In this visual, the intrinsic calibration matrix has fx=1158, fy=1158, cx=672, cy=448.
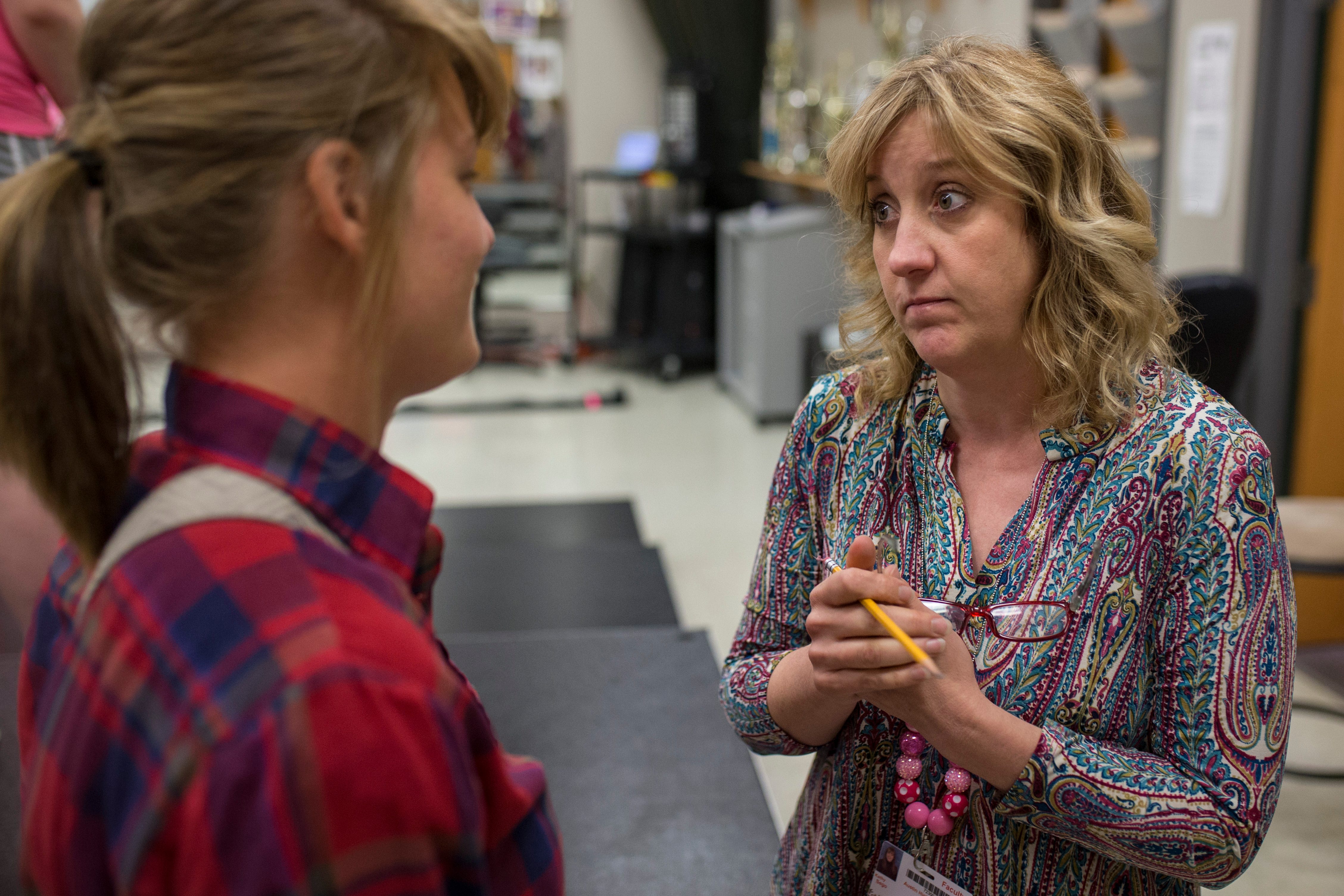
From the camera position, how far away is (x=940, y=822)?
1.09 m

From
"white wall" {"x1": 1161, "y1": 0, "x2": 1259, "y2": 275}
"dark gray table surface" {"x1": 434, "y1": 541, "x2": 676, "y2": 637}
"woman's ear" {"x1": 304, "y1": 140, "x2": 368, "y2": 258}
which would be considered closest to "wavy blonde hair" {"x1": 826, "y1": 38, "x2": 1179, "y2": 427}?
"woman's ear" {"x1": 304, "y1": 140, "x2": 368, "y2": 258}

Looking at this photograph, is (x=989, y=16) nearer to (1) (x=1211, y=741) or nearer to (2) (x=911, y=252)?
(2) (x=911, y=252)

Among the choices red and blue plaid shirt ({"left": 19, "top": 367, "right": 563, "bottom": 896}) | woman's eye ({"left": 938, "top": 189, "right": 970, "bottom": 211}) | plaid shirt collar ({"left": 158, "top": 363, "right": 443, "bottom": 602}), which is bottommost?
red and blue plaid shirt ({"left": 19, "top": 367, "right": 563, "bottom": 896})

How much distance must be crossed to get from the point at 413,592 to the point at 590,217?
24.7 ft

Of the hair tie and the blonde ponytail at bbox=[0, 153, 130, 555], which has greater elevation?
the hair tie

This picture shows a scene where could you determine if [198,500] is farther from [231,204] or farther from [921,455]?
[921,455]

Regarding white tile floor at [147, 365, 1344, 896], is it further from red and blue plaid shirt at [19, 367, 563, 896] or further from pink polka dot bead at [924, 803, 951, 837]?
red and blue plaid shirt at [19, 367, 563, 896]

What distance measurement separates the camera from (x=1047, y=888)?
1.08 meters

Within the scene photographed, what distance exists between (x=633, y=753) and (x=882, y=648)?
1.20m

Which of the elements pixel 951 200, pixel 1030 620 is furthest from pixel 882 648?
pixel 951 200

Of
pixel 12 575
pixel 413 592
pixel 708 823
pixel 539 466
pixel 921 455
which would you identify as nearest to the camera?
pixel 413 592

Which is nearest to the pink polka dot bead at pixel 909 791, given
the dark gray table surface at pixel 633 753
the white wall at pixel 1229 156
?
the dark gray table surface at pixel 633 753

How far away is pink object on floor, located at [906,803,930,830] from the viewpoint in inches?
43.4

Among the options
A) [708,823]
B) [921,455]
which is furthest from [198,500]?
[708,823]
